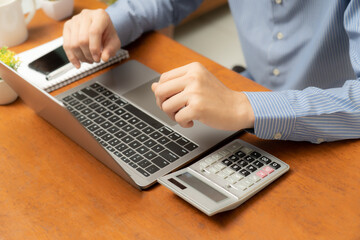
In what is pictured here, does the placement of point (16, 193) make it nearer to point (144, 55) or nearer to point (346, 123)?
point (144, 55)

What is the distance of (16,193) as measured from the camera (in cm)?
76

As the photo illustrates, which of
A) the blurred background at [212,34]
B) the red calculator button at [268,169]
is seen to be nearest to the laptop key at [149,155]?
the red calculator button at [268,169]

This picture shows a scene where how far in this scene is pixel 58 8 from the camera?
1.25 meters

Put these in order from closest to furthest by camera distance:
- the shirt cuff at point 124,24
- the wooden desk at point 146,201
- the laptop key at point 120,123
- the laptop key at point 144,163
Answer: the wooden desk at point 146,201 < the laptop key at point 144,163 < the laptop key at point 120,123 < the shirt cuff at point 124,24

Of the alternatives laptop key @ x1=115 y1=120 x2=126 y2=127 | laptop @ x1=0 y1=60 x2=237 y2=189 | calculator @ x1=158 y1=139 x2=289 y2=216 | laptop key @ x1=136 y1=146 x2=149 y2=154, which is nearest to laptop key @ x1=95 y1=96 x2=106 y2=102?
laptop @ x1=0 y1=60 x2=237 y2=189

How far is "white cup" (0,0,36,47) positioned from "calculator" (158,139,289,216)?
67 cm

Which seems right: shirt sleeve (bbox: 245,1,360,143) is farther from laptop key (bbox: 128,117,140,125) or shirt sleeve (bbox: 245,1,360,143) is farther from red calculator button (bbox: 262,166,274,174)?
laptop key (bbox: 128,117,140,125)

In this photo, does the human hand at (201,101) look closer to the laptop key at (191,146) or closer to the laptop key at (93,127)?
the laptop key at (191,146)

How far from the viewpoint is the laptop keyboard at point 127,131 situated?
0.79m

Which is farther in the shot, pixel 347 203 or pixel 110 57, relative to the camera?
pixel 110 57

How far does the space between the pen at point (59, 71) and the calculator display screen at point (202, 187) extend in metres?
0.45

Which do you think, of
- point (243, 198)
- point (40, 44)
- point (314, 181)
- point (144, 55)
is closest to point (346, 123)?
point (314, 181)

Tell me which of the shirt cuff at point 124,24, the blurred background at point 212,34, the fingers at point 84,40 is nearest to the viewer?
the fingers at point 84,40

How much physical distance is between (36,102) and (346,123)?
23.5 inches
